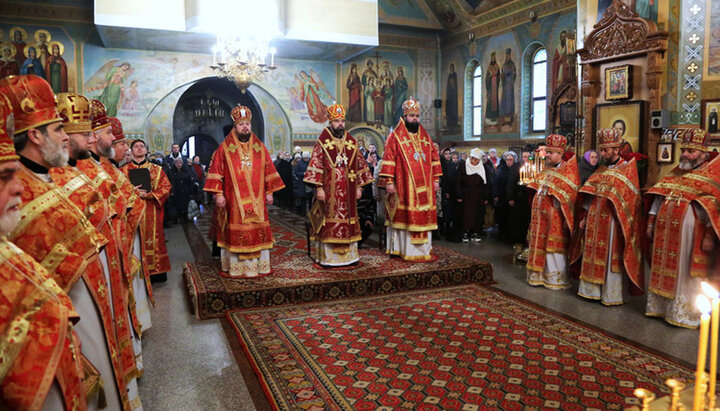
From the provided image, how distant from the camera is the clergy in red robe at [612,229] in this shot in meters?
5.34

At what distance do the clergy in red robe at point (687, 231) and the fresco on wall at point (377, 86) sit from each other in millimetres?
13429

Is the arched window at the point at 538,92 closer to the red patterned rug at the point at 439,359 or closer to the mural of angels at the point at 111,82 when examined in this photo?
the red patterned rug at the point at 439,359

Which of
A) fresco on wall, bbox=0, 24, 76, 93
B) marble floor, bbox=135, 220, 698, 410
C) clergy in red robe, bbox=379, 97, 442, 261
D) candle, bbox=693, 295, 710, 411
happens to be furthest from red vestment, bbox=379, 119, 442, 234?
fresco on wall, bbox=0, 24, 76, 93

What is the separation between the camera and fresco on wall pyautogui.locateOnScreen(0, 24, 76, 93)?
13.5 metres

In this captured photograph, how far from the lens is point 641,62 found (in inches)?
356

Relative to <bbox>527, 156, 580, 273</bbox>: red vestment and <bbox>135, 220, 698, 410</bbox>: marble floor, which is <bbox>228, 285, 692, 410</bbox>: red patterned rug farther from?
<bbox>527, 156, 580, 273</bbox>: red vestment

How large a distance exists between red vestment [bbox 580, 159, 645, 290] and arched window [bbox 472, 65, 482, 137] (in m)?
11.7

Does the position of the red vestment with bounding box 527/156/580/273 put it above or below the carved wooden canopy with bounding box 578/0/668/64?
below

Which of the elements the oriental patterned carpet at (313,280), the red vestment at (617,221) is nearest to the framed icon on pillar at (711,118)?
the red vestment at (617,221)

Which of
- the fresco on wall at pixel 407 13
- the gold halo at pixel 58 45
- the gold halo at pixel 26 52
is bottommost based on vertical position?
the gold halo at pixel 26 52

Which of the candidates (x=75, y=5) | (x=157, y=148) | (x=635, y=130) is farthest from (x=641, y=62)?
(x=75, y=5)

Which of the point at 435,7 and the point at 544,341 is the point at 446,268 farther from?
the point at 435,7

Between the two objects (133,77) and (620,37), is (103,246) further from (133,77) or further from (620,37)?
(133,77)

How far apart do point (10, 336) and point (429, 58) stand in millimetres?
18222
